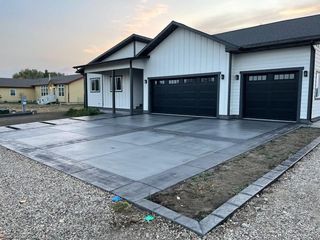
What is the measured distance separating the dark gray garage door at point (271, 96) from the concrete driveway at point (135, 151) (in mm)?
1563

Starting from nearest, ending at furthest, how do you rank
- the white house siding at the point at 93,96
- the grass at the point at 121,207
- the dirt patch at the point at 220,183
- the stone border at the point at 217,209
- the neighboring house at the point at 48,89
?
the stone border at the point at 217,209, the grass at the point at 121,207, the dirt patch at the point at 220,183, the white house siding at the point at 93,96, the neighboring house at the point at 48,89

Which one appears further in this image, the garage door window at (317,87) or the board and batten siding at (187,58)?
the board and batten siding at (187,58)

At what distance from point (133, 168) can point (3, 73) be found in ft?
227

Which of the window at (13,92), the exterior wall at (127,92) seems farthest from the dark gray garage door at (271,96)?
the window at (13,92)

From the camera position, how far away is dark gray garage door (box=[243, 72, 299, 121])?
1109 centimetres

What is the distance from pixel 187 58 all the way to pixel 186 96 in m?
2.21

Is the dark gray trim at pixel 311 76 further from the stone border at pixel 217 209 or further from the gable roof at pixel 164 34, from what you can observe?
the stone border at pixel 217 209

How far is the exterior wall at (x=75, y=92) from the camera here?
36.8 metres

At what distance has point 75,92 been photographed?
3719 centimetres

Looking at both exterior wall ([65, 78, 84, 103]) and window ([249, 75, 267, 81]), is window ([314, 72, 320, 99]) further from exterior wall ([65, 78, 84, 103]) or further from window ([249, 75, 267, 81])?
exterior wall ([65, 78, 84, 103])

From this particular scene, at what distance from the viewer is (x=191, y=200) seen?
3582mm

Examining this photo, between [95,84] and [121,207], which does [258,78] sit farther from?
[95,84]

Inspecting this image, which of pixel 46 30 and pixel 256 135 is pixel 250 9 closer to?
pixel 256 135

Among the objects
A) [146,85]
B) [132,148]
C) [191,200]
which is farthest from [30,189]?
[146,85]
